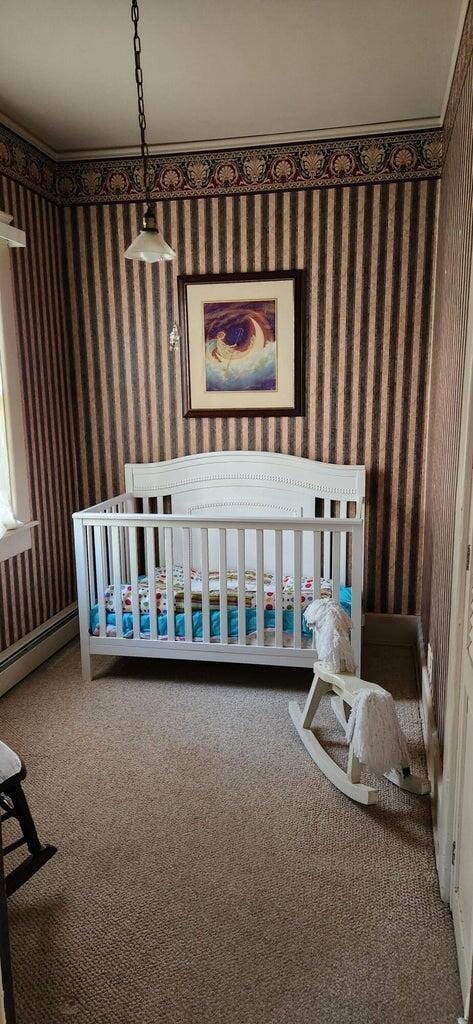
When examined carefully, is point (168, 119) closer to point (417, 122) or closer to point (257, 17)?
point (257, 17)

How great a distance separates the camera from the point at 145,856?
1996 millimetres

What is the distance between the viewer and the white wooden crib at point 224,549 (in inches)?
117

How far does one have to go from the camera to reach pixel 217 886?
1.88 meters

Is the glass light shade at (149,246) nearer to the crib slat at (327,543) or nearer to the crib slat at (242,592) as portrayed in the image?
the crib slat at (242,592)

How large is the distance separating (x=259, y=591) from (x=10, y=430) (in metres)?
1.41

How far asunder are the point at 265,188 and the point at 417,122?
796 millimetres

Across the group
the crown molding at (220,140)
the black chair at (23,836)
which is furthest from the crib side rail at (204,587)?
the crown molding at (220,140)

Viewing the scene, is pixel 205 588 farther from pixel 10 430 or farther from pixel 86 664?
pixel 10 430

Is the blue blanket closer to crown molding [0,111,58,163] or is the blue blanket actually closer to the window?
the window

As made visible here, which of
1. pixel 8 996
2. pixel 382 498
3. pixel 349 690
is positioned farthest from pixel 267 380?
pixel 8 996

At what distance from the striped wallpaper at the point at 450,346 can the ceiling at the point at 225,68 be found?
1.13 ft

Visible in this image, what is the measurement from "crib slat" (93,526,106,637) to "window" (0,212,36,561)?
0.41 metres

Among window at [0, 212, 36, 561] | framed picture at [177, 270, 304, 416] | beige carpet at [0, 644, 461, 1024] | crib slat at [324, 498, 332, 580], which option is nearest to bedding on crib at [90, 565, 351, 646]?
crib slat at [324, 498, 332, 580]

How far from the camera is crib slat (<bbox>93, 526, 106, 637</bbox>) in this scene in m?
3.16
